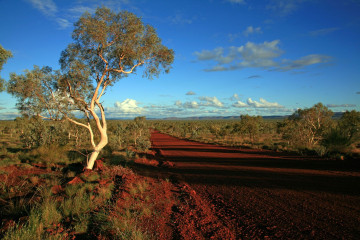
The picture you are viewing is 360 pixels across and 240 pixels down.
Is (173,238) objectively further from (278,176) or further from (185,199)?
(278,176)

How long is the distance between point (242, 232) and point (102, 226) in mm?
3414

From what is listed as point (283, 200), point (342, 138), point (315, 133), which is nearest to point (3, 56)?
point (283, 200)

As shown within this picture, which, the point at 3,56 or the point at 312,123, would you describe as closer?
the point at 3,56

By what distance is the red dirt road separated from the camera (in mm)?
4633

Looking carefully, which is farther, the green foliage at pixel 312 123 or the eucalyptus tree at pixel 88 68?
the green foliage at pixel 312 123

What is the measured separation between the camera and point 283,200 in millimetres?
6492

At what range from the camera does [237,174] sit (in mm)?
10445

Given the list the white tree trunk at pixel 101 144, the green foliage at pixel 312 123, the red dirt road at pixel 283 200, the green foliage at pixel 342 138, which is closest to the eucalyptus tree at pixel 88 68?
the white tree trunk at pixel 101 144

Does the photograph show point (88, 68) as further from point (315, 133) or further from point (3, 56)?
point (315, 133)

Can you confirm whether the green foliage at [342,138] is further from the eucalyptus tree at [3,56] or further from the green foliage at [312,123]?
the eucalyptus tree at [3,56]

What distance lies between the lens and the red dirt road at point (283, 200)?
463 cm

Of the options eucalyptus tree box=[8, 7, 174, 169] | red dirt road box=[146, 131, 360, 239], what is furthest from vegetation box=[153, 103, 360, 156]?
eucalyptus tree box=[8, 7, 174, 169]

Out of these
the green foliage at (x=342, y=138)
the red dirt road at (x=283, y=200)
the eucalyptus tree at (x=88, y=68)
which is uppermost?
the eucalyptus tree at (x=88, y=68)

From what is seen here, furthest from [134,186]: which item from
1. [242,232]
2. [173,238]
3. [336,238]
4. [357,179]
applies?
[357,179]
